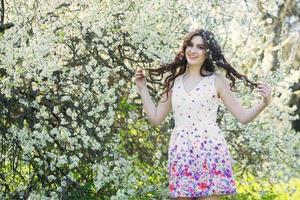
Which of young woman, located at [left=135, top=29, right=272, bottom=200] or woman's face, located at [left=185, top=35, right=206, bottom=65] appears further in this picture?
woman's face, located at [left=185, top=35, right=206, bottom=65]

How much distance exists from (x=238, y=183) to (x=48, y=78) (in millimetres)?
2501

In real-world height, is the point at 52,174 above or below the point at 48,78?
below

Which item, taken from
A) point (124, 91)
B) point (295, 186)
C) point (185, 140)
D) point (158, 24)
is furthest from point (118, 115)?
point (295, 186)

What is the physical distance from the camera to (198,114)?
4.43 meters

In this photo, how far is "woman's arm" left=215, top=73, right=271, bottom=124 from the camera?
14.0ft

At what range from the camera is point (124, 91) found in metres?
5.86

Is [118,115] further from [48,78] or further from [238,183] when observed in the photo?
[238,183]

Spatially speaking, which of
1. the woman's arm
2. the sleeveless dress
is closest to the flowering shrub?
the sleeveless dress

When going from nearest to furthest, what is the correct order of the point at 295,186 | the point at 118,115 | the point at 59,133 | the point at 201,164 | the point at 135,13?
the point at 201,164, the point at 59,133, the point at 135,13, the point at 118,115, the point at 295,186

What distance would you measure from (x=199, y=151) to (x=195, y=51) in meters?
0.60

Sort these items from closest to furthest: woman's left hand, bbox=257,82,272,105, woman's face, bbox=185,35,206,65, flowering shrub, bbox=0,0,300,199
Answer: woman's left hand, bbox=257,82,272,105
woman's face, bbox=185,35,206,65
flowering shrub, bbox=0,0,300,199

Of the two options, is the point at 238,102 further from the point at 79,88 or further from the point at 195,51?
the point at 79,88

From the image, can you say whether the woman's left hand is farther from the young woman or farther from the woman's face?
the woman's face

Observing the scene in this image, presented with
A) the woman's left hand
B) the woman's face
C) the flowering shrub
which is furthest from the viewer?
the flowering shrub
